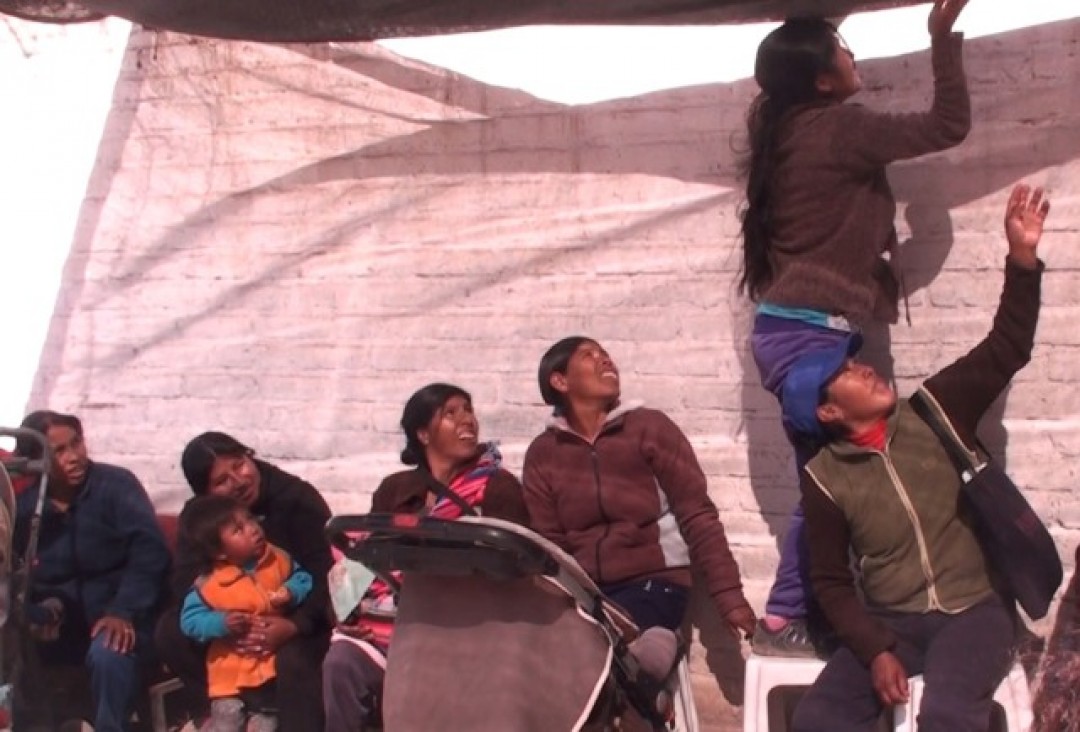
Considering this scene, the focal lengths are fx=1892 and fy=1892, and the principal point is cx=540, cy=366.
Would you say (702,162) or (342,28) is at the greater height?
(342,28)

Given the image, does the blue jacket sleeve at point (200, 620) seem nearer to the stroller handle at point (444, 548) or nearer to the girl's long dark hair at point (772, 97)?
the stroller handle at point (444, 548)

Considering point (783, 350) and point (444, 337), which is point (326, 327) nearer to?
point (444, 337)

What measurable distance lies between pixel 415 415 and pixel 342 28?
4.07 feet

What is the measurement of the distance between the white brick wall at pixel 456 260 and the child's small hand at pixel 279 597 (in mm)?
839

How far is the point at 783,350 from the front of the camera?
537cm

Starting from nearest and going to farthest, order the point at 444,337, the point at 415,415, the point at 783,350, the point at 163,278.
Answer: the point at 783,350, the point at 415,415, the point at 444,337, the point at 163,278

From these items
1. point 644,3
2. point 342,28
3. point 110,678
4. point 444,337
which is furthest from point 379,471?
point 644,3

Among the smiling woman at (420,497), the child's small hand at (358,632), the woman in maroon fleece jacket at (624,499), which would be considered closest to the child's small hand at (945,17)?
the woman in maroon fleece jacket at (624,499)

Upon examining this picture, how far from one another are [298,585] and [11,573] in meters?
0.89

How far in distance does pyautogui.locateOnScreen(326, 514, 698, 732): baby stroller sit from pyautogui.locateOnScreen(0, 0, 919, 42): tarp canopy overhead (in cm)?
170

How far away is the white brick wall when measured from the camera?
5516 mm

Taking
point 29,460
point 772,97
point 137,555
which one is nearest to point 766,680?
point 772,97

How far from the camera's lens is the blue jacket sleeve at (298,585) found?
5.86m

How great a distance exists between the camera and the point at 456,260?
647 cm
